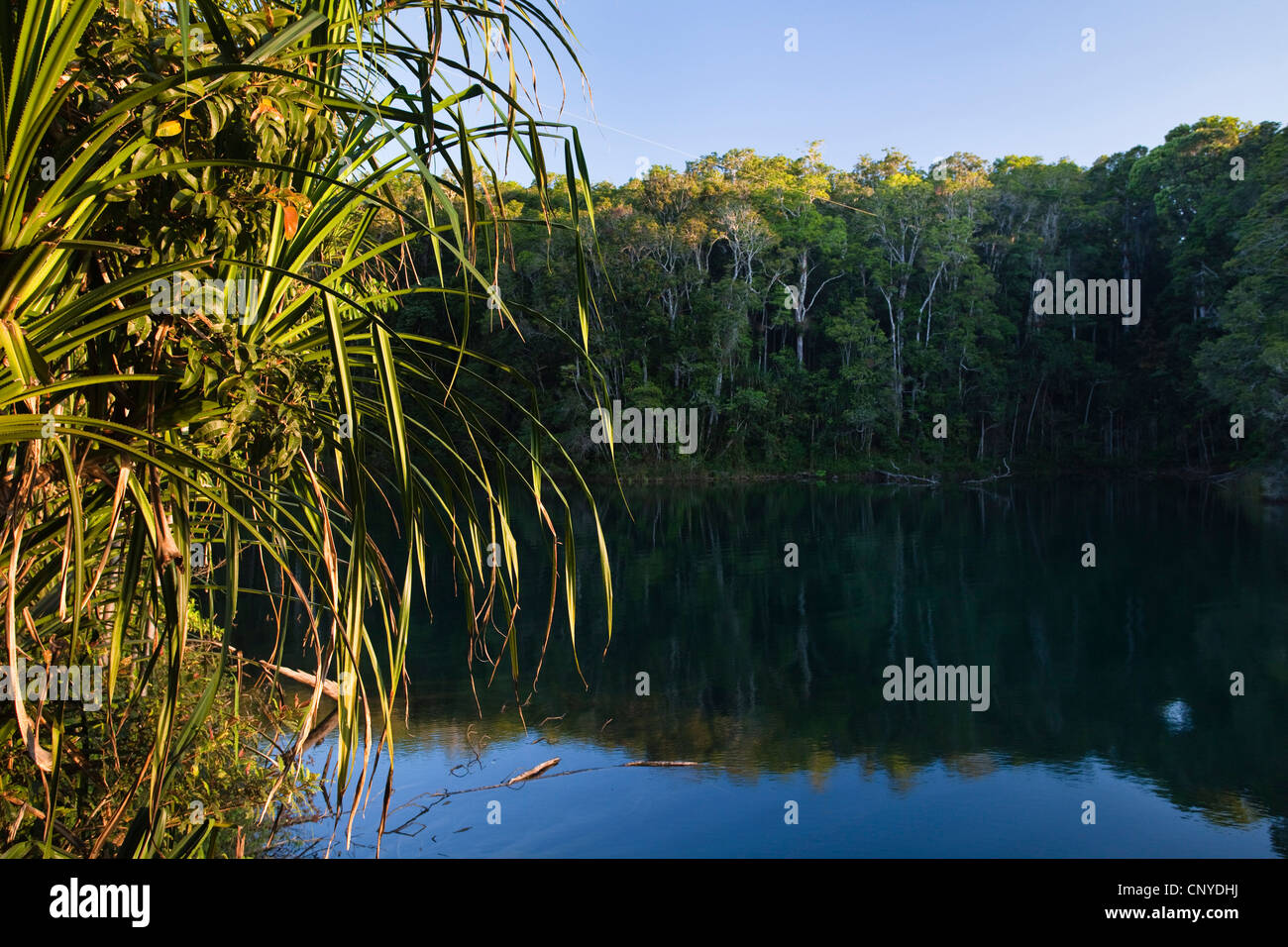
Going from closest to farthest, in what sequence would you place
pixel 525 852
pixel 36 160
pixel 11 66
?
pixel 11 66 < pixel 36 160 < pixel 525 852

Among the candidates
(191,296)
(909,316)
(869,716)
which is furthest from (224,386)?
(909,316)

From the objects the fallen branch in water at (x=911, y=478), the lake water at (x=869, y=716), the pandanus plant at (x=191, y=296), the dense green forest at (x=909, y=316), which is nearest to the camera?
the pandanus plant at (x=191, y=296)

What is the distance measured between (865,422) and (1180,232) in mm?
11588

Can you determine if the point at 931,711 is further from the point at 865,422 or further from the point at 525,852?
the point at 865,422

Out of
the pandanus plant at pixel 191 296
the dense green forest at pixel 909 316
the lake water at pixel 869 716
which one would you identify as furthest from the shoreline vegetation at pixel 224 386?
the dense green forest at pixel 909 316

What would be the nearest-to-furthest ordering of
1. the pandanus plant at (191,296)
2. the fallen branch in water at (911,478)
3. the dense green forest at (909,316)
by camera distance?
the pandanus plant at (191,296) → the fallen branch in water at (911,478) → the dense green forest at (909,316)

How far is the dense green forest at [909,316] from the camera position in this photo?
2781 cm

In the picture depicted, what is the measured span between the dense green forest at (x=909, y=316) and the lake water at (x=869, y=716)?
14.5 metres

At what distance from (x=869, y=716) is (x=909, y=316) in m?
25.7

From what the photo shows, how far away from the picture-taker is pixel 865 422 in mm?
29094

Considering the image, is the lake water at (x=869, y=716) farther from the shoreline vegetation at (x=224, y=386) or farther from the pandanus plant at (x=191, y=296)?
the pandanus plant at (x=191, y=296)

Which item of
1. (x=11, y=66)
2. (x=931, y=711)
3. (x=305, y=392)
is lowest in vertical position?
(x=931, y=711)

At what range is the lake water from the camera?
17.1ft
